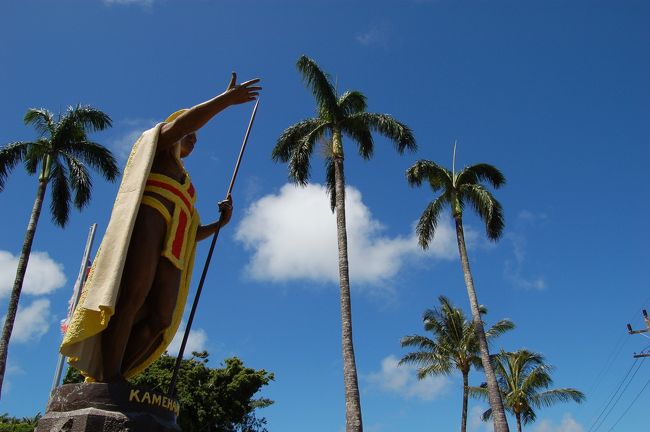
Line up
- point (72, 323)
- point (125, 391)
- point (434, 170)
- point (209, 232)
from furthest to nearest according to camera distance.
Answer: point (434, 170), point (209, 232), point (72, 323), point (125, 391)

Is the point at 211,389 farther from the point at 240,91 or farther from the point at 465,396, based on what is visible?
the point at 240,91

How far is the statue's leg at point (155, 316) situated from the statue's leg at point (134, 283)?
11 cm

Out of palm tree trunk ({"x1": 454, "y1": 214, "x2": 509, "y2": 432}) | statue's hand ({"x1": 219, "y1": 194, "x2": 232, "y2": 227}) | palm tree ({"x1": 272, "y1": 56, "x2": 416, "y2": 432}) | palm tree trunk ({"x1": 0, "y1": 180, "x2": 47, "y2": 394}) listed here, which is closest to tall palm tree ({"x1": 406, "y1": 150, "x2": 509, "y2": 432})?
palm tree trunk ({"x1": 454, "y1": 214, "x2": 509, "y2": 432})

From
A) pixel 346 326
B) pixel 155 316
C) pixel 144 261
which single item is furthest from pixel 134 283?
pixel 346 326

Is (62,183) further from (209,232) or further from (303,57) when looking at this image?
(209,232)

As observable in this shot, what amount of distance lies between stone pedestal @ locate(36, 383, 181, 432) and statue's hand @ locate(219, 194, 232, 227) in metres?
1.74

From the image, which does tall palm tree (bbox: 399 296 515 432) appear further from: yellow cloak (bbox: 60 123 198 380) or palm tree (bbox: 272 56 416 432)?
yellow cloak (bbox: 60 123 198 380)

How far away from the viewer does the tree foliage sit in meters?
24.5

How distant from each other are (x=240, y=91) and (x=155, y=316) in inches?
75.4

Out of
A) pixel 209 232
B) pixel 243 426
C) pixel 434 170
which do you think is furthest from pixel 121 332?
pixel 243 426

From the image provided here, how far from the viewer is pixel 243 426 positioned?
28344 mm

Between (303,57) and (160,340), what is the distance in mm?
15521

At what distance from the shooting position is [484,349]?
60.3 ft

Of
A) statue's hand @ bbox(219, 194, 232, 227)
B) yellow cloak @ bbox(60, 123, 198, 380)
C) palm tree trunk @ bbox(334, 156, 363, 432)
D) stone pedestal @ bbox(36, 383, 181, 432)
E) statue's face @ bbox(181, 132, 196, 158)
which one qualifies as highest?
palm tree trunk @ bbox(334, 156, 363, 432)
